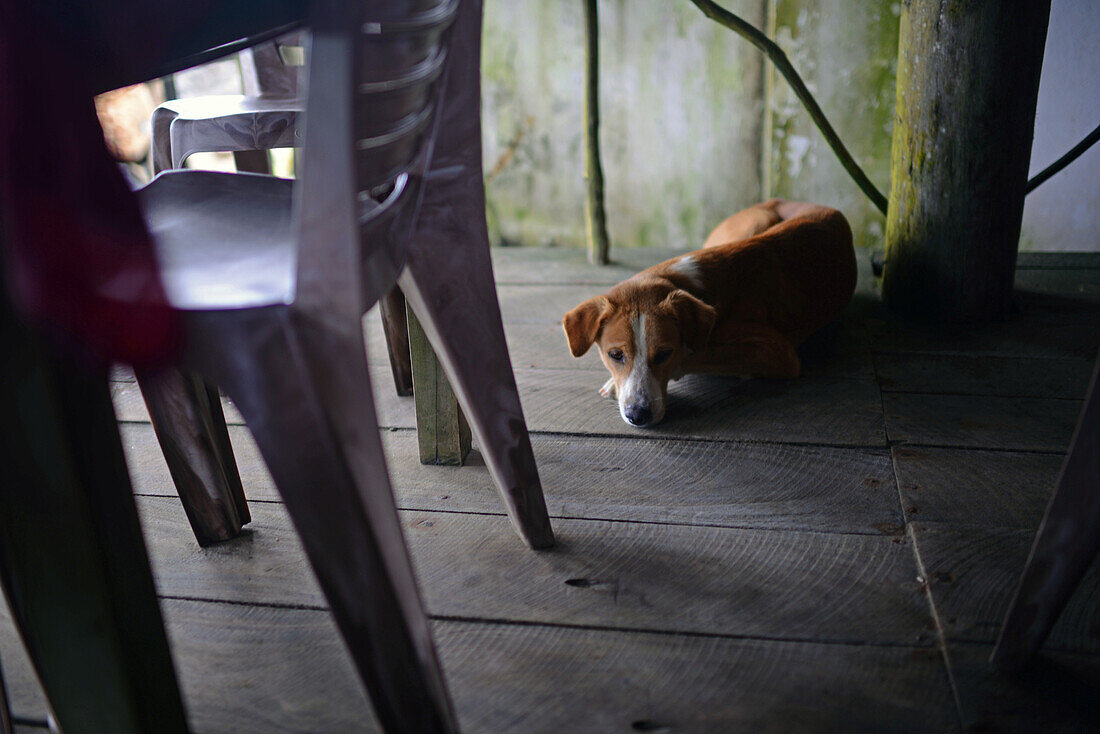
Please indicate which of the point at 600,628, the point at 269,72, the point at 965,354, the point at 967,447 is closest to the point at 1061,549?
the point at 600,628

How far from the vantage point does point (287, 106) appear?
173cm

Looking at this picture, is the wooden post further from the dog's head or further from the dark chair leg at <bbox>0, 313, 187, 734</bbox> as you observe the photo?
the dark chair leg at <bbox>0, 313, 187, 734</bbox>

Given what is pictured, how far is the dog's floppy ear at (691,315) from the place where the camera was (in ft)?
6.31

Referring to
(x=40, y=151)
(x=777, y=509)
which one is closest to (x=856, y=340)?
(x=777, y=509)

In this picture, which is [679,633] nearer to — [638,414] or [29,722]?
[638,414]

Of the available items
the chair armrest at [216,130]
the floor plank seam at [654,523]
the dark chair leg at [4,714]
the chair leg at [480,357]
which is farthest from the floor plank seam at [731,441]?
the dark chair leg at [4,714]

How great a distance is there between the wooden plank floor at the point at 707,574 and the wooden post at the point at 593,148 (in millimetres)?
1220

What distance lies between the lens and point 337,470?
0.74 m

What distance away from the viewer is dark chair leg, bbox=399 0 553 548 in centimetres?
109

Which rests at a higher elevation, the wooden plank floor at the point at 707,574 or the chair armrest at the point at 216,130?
the chair armrest at the point at 216,130

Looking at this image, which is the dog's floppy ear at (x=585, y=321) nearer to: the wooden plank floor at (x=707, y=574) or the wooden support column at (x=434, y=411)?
the wooden plank floor at (x=707, y=574)

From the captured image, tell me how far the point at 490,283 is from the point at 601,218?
6.41 feet

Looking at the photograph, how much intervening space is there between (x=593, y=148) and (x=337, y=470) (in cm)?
244

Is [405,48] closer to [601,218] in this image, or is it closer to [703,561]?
[703,561]
